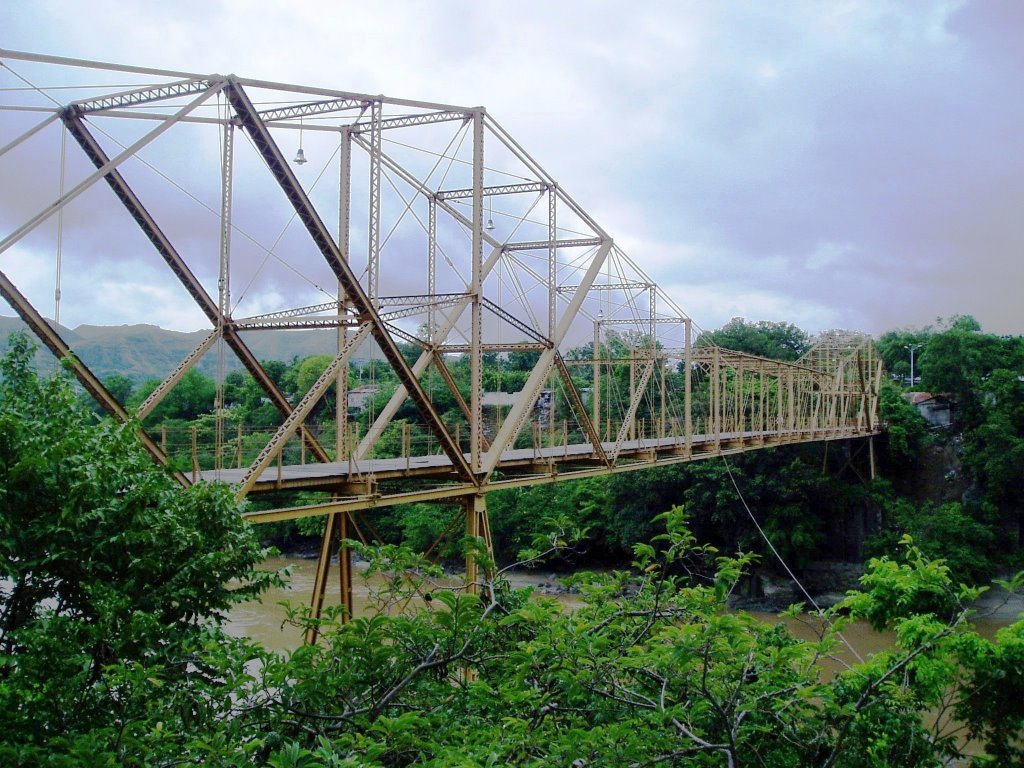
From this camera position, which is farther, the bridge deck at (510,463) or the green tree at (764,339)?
the green tree at (764,339)

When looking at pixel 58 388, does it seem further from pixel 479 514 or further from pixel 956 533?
pixel 956 533

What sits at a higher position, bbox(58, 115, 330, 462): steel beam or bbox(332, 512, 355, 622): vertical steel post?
bbox(58, 115, 330, 462): steel beam

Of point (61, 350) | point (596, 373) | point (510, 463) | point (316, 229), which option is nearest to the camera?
point (61, 350)

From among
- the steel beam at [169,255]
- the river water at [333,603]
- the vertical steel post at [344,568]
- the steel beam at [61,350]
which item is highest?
the steel beam at [169,255]

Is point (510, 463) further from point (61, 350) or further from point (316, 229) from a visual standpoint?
point (61, 350)

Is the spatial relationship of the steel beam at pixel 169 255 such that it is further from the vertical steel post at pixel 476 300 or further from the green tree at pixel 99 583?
the green tree at pixel 99 583

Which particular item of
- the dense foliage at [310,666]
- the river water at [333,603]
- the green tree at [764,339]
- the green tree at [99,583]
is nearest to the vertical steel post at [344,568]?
the dense foliage at [310,666]

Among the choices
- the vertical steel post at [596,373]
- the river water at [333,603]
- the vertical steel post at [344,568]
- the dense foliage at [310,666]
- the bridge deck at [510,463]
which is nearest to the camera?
the dense foliage at [310,666]

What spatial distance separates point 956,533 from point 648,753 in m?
23.1

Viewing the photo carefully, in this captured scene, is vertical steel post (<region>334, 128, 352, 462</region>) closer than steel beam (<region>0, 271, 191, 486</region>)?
No

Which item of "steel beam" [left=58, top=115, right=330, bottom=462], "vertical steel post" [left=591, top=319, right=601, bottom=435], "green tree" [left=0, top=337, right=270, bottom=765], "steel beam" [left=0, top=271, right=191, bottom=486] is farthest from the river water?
"green tree" [left=0, top=337, right=270, bottom=765]

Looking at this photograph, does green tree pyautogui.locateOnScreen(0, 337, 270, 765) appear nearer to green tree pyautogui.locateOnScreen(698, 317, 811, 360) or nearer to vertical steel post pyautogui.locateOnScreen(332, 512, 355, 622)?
vertical steel post pyautogui.locateOnScreen(332, 512, 355, 622)

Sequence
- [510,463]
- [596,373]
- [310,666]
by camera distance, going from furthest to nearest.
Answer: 1. [596,373]
2. [510,463]
3. [310,666]

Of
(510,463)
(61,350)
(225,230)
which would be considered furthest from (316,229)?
(510,463)
